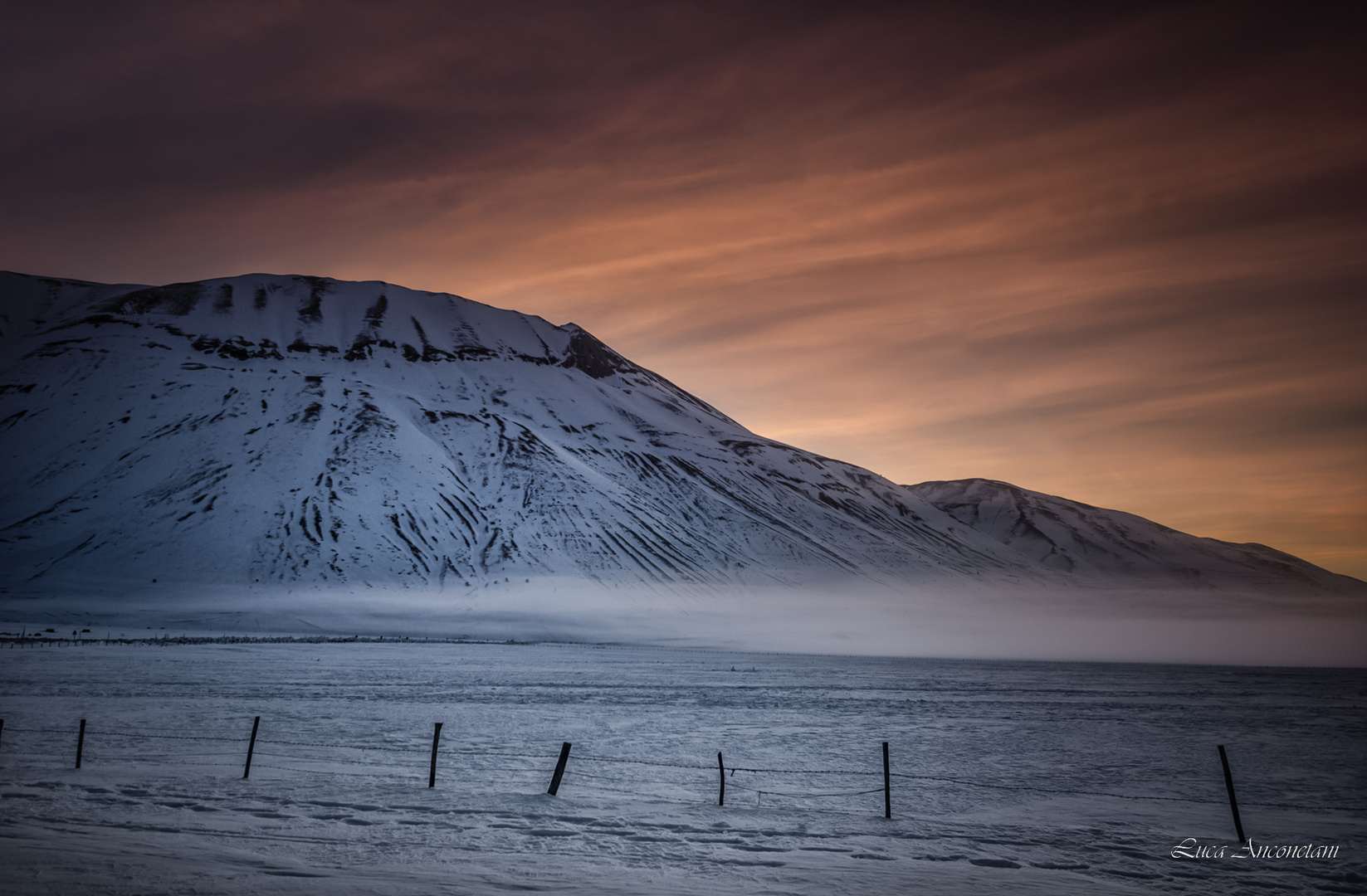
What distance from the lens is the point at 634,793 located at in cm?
2759

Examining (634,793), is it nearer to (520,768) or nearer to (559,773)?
(559,773)

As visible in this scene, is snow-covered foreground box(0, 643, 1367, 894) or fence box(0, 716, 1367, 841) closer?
snow-covered foreground box(0, 643, 1367, 894)

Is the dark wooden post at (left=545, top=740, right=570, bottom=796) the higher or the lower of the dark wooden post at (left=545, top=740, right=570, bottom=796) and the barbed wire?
the higher

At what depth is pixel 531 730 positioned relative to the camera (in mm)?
43719

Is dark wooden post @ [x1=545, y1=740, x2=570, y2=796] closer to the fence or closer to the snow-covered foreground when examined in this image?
the fence

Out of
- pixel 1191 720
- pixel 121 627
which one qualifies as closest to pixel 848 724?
pixel 1191 720

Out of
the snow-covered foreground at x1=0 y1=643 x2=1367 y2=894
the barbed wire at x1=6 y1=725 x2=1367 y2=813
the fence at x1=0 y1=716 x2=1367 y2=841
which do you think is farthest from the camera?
the barbed wire at x1=6 y1=725 x2=1367 y2=813

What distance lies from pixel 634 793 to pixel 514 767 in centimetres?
644

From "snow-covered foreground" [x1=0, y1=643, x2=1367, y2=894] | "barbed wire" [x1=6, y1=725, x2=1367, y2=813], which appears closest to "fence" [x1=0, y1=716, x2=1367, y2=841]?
"barbed wire" [x1=6, y1=725, x2=1367, y2=813]

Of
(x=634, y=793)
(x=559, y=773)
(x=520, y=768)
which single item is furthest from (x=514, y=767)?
(x=559, y=773)

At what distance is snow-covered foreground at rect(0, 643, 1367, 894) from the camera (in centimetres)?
1820

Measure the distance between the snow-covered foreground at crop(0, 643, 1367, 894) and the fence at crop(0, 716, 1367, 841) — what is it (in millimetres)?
198

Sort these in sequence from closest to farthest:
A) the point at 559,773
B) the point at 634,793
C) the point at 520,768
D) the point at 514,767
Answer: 1. the point at 559,773
2. the point at 634,793
3. the point at 520,768
4. the point at 514,767

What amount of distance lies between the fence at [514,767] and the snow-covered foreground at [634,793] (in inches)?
7.8
